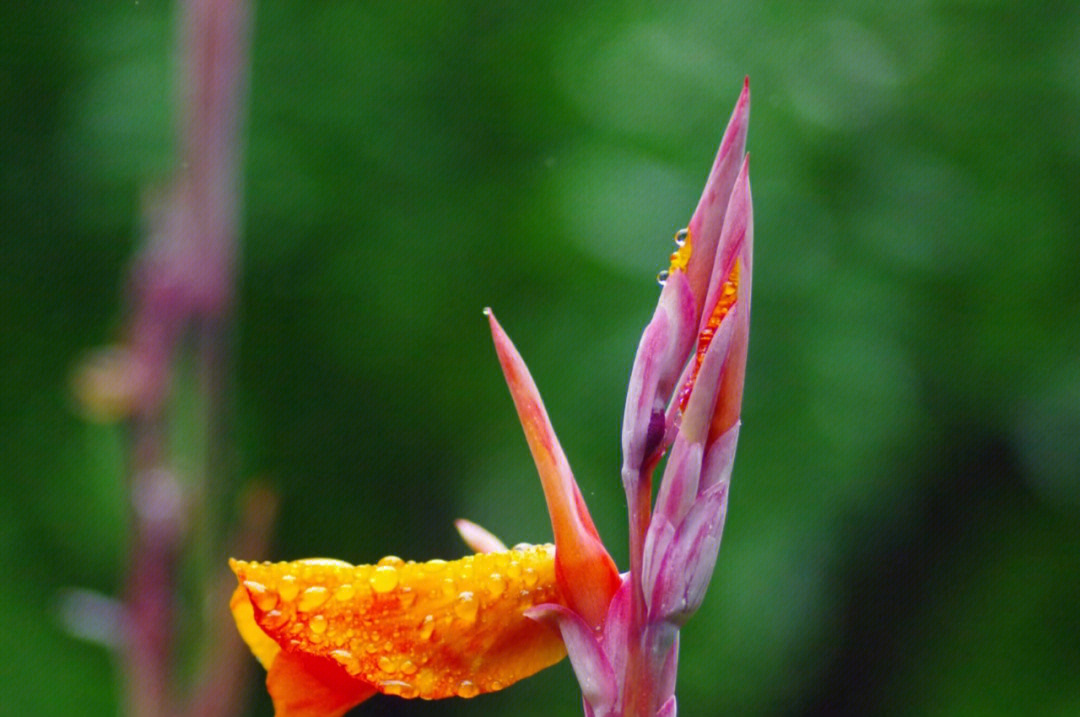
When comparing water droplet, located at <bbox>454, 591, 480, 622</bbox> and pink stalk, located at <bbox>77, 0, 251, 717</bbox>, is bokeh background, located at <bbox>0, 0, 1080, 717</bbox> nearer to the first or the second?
pink stalk, located at <bbox>77, 0, 251, 717</bbox>

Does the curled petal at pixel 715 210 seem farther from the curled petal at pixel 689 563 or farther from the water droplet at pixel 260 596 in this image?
the water droplet at pixel 260 596

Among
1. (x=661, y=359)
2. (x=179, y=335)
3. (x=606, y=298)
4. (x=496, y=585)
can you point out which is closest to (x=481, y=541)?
(x=496, y=585)

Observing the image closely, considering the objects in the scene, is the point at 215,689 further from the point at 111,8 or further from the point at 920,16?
the point at 920,16

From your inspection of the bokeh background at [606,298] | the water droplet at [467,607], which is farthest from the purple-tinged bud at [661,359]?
the bokeh background at [606,298]

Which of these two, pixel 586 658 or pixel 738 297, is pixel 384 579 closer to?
pixel 586 658

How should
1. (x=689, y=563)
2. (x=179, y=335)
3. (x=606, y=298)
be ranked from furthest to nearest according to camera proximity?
(x=606, y=298) < (x=179, y=335) < (x=689, y=563)

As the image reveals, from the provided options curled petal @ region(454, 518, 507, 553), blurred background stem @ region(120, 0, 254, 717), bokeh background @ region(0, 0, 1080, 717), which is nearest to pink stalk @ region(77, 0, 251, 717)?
blurred background stem @ region(120, 0, 254, 717)
